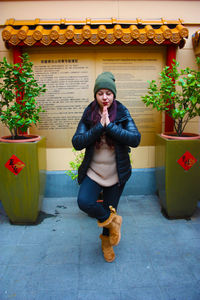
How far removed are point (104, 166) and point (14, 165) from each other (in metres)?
1.52

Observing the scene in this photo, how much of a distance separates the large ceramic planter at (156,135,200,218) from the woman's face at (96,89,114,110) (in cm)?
143

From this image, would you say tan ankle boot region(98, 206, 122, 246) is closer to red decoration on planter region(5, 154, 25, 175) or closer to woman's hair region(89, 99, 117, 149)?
woman's hair region(89, 99, 117, 149)

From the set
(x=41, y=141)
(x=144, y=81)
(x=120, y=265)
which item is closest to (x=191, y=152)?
(x=144, y=81)

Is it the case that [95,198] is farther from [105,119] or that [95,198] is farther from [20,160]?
[20,160]

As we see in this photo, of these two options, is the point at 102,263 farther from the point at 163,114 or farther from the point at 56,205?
the point at 163,114

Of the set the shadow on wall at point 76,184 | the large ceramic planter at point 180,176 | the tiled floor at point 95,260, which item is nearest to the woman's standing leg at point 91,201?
the tiled floor at point 95,260

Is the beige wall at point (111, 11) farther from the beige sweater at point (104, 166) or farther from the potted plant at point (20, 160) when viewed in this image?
the beige sweater at point (104, 166)

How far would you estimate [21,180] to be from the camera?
144 inches

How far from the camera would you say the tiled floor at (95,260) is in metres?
2.47

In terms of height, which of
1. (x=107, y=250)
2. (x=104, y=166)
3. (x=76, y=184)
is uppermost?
(x=104, y=166)

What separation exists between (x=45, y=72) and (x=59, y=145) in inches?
51.3

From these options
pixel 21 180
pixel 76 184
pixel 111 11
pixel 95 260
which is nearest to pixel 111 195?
pixel 95 260

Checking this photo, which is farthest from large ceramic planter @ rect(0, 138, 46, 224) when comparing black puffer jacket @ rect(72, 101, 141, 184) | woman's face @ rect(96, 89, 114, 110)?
woman's face @ rect(96, 89, 114, 110)

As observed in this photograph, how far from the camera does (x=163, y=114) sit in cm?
467
